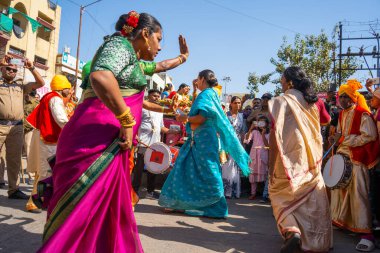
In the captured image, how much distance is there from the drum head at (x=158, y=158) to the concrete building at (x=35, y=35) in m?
17.2

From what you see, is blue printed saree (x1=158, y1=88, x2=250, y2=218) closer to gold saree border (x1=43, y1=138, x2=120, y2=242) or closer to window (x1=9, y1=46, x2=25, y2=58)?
gold saree border (x1=43, y1=138, x2=120, y2=242)

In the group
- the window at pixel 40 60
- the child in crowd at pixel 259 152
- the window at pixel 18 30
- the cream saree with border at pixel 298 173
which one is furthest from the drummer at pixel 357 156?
the window at pixel 40 60

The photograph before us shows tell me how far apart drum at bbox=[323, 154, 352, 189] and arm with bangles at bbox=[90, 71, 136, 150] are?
2.97 m

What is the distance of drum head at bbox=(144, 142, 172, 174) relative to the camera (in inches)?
215

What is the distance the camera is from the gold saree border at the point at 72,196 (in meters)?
2.02

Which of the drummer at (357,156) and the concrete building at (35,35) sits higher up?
the concrete building at (35,35)

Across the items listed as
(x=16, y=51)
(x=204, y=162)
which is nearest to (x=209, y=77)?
(x=204, y=162)

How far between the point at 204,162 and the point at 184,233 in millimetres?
1216

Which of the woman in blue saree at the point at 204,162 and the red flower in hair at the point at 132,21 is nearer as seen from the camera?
the red flower in hair at the point at 132,21

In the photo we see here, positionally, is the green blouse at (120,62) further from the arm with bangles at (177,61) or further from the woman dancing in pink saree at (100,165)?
the arm with bangles at (177,61)

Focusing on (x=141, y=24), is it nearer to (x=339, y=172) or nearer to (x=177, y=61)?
(x=177, y=61)

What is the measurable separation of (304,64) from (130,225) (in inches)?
965

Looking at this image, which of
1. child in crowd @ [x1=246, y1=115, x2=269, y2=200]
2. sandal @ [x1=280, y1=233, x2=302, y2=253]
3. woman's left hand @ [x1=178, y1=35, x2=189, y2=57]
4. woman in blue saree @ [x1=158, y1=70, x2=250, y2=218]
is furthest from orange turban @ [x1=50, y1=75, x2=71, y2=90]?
child in crowd @ [x1=246, y1=115, x2=269, y2=200]

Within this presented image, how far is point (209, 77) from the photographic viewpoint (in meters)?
5.21
